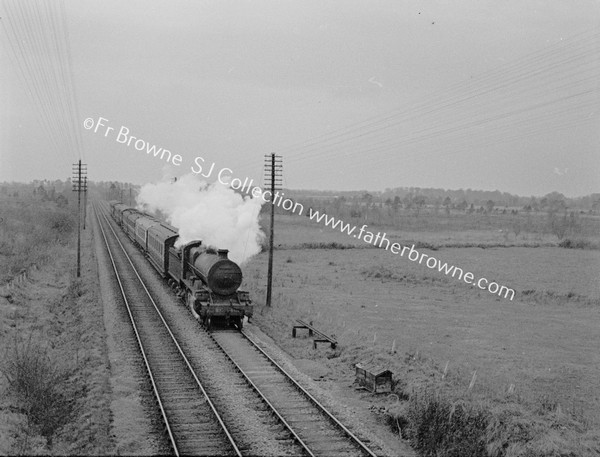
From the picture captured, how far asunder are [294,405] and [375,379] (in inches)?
102

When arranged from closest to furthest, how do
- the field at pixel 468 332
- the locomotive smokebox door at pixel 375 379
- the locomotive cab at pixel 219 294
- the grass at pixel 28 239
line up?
the field at pixel 468 332, the locomotive smokebox door at pixel 375 379, the locomotive cab at pixel 219 294, the grass at pixel 28 239

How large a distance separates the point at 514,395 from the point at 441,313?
14587 mm

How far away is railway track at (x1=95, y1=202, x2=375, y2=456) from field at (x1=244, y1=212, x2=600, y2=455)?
1.76 meters

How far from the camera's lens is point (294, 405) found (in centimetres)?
1348

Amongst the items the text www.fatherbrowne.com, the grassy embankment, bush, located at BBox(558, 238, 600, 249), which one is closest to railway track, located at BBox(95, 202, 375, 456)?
the grassy embankment

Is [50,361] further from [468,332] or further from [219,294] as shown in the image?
[468,332]

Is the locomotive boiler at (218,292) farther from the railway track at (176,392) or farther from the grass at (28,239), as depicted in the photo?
the grass at (28,239)

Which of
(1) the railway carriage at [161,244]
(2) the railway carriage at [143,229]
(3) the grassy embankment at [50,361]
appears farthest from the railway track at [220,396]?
(2) the railway carriage at [143,229]

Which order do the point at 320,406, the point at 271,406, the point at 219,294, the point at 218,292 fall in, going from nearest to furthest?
the point at 271,406 → the point at 320,406 → the point at 218,292 → the point at 219,294

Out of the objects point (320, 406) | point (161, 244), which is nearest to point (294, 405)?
point (320, 406)

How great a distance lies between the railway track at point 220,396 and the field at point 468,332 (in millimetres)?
1760

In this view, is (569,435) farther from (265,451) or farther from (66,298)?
(66,298)

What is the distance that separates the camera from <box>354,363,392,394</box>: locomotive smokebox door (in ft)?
48.5

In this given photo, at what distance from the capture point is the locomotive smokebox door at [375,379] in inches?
582
